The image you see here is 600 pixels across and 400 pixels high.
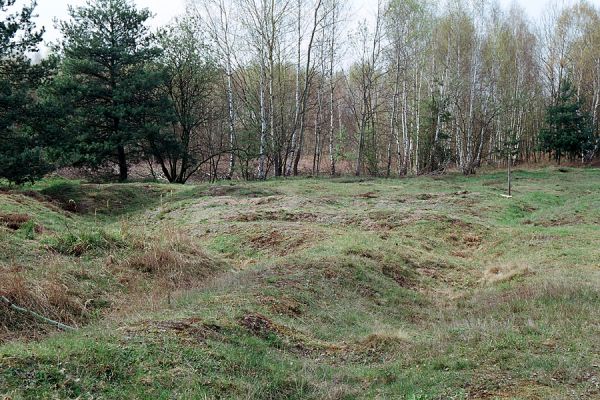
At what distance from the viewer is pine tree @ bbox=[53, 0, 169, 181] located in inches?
898

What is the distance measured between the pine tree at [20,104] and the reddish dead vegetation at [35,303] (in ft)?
36.9

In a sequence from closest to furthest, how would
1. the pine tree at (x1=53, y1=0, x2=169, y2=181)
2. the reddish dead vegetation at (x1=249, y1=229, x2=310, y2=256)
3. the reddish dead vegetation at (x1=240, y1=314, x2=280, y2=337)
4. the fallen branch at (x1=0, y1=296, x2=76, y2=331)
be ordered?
the fallen branch at (x1=0, y1=296, x2=76, y2=331), the reddish dead vegetation at (x1=240, y1=314, x2=280, y2=337), the reddish dead vegetation at (x1=249, y1=229, x2=310, y2=256), the pine tree at (x1=53, y1=0, x2=169, y2=181)

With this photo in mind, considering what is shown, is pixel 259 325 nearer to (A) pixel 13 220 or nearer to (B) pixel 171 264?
(B) pixel 171 264

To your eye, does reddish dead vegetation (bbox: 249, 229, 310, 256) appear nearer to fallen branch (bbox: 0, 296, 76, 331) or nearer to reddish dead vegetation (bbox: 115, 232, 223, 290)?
reddish dead vegetation (bbox: 115, 232, 223, 290)

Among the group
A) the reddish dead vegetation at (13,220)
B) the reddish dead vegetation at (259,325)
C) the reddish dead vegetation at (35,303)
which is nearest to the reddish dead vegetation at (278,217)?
the reddish dead vegetation at (13,220)

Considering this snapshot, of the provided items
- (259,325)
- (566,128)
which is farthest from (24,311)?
(566,128)

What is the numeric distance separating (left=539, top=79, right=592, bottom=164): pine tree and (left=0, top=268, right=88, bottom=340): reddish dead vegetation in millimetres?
36741

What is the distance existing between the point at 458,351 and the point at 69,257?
20.6ft

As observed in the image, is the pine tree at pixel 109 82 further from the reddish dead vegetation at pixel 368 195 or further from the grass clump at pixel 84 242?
the grass clump at pixel 84 242

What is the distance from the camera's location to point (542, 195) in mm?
18859

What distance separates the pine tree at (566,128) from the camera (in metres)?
35.6

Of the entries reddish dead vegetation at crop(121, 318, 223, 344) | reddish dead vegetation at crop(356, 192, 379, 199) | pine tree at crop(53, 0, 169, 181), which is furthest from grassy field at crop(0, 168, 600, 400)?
pine tree at crop(53, 0, 169, 181)

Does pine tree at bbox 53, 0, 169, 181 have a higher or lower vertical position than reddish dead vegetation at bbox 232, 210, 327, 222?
higher

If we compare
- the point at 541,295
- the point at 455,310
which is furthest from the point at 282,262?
the point at 541,295
